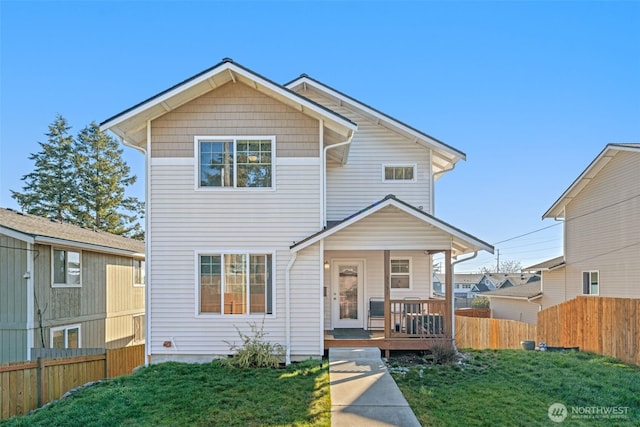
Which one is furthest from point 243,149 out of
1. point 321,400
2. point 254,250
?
point 321,400

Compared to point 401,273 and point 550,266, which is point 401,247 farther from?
point 550,266

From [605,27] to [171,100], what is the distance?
15.0 metres

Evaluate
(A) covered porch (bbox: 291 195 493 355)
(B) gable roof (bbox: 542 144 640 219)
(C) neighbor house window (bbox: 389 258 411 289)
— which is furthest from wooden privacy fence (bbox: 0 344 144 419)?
(B) gable roof (bbox: 542 144 640 219)

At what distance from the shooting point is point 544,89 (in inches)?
670

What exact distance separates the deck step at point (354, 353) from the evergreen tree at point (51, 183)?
2790cm

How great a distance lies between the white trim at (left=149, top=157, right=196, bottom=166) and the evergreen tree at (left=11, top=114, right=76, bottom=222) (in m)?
24.8

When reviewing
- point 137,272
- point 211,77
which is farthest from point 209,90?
point 137,272

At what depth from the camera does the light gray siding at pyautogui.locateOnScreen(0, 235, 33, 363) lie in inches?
418

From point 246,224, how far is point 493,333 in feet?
40.4

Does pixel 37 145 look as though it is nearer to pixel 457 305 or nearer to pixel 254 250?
pixel 254 250

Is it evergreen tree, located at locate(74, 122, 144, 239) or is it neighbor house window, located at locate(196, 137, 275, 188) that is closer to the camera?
neighbor house window, located at locate(196, 137, 275, 188)

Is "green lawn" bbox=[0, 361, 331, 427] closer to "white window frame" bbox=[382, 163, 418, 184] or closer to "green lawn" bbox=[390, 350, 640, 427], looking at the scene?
"green lawn" bbox=[390, 350, 640, 427]

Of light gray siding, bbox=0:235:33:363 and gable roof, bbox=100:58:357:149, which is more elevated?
gable roof, bbox=100:58:357:149

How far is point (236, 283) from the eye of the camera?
31.0 ft
